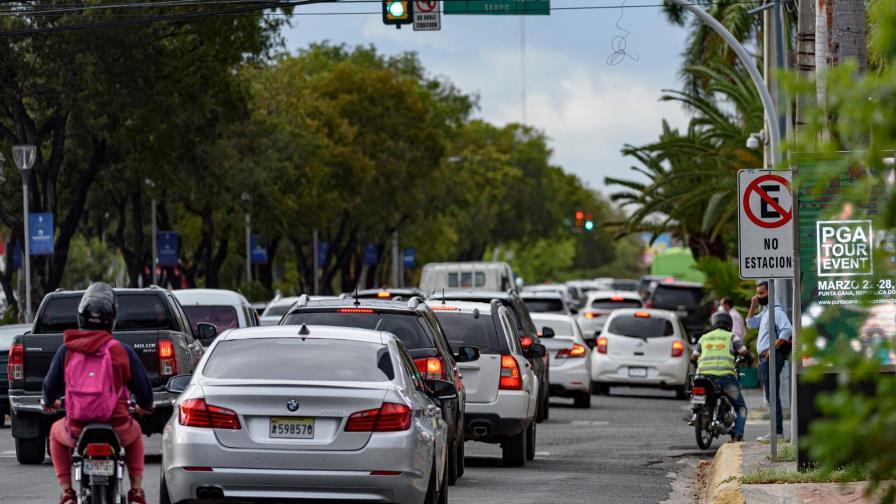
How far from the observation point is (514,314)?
882 inches

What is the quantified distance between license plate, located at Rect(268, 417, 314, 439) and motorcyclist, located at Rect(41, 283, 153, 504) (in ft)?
3.21

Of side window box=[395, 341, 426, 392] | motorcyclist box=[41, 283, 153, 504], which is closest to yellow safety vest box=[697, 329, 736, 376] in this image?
side window box=[395, 341, 426, 392]

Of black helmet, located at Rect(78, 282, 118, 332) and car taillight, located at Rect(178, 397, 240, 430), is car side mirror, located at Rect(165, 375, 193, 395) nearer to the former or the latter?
car taillight, located at Rect(178, 397, 240, 430)

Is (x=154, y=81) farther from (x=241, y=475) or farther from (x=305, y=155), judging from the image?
(x=241, y=475)

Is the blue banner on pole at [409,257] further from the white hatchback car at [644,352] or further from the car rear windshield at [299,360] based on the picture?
the car rear windshield at [299,360]

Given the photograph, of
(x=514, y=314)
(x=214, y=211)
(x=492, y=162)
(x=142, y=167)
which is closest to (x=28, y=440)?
(x=514, y=314)

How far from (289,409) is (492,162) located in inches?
3304

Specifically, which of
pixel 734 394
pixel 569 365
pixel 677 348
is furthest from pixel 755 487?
pixel 677 348

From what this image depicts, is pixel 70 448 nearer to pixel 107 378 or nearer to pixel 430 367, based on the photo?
pixel 107 378

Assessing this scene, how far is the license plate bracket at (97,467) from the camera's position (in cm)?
918

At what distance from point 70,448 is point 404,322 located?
18.3 ft

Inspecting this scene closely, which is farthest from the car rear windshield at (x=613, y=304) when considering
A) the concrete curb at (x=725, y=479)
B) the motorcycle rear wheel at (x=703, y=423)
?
the concrete curb at (x=725, y=479)

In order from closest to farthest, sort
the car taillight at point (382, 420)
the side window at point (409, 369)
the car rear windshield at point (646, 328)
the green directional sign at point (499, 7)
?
the car taillight at point (382, 420) < the side window at point (409, 369) < the green directional sign at point (499, 7) < the car rear windshield at point (646, 328)

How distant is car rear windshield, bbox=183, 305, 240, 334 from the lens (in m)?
24.8
